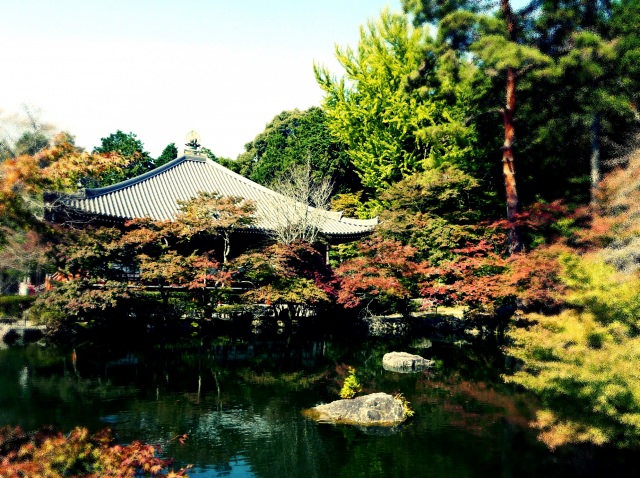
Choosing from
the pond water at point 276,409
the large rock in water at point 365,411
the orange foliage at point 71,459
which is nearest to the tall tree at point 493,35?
the pond water at point 276,409

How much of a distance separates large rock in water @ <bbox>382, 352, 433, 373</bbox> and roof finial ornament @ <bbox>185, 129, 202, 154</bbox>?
58.4 feet

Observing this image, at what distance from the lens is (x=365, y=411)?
8602 mm

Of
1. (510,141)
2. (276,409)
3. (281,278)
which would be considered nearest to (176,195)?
(281,278)

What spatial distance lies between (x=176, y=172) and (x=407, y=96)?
42.9 feet

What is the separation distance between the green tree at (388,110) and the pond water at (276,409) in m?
14.7

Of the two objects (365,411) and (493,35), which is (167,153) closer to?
(493,35)

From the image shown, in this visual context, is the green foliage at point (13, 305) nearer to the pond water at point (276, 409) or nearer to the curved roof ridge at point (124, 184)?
the pond water at point (276, 409)

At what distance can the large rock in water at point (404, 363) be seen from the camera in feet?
42.0

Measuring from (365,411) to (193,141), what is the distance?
21490 mm

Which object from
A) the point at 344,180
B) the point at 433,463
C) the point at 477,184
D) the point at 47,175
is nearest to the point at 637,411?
the point at 433,463

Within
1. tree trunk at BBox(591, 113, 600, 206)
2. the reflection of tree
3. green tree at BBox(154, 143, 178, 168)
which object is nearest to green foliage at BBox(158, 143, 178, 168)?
green tree at BBox(154, 143, 178, 168)

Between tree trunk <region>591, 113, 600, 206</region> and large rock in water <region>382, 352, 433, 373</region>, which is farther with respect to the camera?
tree trunk <region>591, 113, 600, 206</region>

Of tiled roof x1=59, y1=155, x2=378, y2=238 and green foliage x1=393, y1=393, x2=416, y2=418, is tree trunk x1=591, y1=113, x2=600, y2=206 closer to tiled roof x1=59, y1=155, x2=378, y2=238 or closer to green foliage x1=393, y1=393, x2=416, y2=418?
tiled roof x1=59, y1=155, x2=378, y2=238

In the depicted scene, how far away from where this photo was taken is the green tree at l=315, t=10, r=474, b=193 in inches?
1035
